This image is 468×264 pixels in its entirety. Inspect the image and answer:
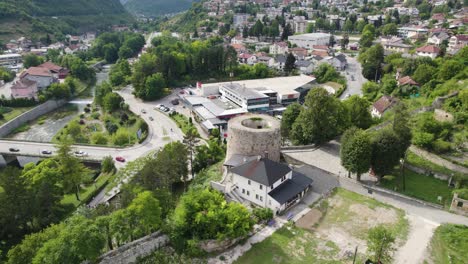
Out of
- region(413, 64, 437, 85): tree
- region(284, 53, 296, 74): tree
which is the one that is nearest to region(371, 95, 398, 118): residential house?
region(413, 64, 437, 85): tree

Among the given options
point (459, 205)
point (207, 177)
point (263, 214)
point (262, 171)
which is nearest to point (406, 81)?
point (459, 205)

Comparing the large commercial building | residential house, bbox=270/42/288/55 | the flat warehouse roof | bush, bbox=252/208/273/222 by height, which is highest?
the large commercial building

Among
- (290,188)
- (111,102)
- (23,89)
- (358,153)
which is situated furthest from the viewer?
(23,89)

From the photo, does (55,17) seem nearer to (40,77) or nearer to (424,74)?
(40,77)

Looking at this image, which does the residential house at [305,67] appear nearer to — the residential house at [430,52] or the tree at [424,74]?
the residential house at [430,52]

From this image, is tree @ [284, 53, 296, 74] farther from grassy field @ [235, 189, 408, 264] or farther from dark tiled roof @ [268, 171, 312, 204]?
grassy field @ [235, 189, 408, 264]

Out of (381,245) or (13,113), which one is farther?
(13,113)
